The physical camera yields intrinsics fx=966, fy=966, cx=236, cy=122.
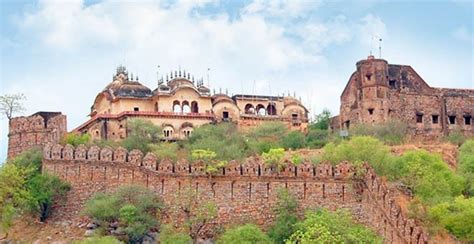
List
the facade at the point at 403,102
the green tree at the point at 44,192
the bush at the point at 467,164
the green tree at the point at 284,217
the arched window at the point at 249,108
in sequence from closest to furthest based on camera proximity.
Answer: the green tree at the point at 284,217, the green tree at the point at 44,192, the bush at the point at 467,164, the facade at the point at 403,102, the arched window at the point at 249,108

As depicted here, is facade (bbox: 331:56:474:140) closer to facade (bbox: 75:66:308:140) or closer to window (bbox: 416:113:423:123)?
window (bbox: 416:113:423:123)

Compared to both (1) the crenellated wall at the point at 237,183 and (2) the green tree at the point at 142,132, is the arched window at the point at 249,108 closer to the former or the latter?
(2) the green tree at the point at 142,132

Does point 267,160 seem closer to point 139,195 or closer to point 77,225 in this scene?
point 139,195

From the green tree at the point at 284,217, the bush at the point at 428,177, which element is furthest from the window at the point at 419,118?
the green tree at the point at 284,217

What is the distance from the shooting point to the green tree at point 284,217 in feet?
94.8

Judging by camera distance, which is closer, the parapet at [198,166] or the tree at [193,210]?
the tree at [193,210]

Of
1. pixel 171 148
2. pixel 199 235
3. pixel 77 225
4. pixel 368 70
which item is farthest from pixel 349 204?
pixel 368 70

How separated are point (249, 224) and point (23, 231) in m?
7.19

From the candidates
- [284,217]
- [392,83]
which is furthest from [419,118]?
[284,217]

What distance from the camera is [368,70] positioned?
42.8 meters

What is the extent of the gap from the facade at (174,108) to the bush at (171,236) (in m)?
14.7

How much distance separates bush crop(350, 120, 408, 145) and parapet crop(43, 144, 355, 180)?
10.7 metres

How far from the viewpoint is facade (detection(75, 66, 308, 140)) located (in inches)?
1740

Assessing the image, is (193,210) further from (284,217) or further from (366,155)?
(366,155)
